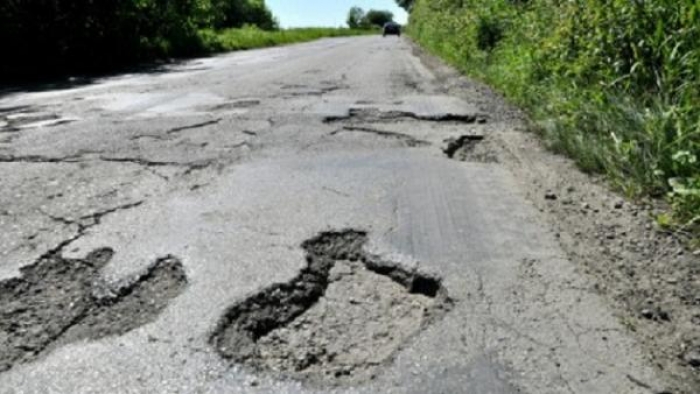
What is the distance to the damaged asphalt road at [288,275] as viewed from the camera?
1712 millimetres

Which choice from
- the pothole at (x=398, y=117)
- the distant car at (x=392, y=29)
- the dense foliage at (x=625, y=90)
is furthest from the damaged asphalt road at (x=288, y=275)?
the distant car at (x=392, y=29)

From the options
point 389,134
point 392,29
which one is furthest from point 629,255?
point 392,29

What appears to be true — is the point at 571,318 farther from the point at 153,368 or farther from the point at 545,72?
the point at 545,72

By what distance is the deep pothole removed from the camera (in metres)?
1.76

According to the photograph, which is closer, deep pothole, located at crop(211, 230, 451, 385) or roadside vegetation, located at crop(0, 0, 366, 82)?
deep pothole, located at crop(211, 230, 451, 385)

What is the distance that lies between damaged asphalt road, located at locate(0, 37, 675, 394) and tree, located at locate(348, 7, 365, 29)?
85122 millimetres

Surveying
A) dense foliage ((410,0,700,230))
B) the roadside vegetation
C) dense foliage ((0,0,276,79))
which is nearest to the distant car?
the roadside vegetation

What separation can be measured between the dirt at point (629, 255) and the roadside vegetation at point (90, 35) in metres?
9.73

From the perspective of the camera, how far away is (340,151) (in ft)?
14.3

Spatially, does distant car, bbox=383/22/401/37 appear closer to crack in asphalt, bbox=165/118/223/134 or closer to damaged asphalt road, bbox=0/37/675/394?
crack in asphalt, bbox=165/118/223/134

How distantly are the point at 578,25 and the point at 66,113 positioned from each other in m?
4.86

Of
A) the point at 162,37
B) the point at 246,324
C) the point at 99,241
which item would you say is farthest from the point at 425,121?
the point at 162,37

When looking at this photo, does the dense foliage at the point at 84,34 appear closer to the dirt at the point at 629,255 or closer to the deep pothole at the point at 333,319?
the dirt at the point at 629,255

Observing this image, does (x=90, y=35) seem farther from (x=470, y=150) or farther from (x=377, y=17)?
(x=377, y=17)
